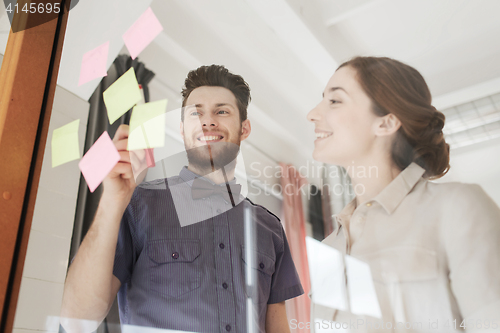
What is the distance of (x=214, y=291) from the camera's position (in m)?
0.82

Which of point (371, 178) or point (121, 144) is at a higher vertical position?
point (121, 144)

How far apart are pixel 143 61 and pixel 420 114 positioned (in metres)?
0.75

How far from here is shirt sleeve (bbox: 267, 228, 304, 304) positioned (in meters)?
0.74

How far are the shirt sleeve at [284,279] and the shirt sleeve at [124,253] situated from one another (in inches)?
13.7

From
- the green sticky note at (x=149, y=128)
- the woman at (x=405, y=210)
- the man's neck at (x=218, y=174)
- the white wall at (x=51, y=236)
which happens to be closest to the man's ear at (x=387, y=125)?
the woman at (x=405, y=210)

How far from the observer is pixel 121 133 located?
3.44 feet

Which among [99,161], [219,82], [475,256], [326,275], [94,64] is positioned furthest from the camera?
[94,64]

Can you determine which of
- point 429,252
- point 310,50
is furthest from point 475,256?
point 310,50

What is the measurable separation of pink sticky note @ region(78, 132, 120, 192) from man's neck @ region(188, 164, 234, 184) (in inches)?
9.5

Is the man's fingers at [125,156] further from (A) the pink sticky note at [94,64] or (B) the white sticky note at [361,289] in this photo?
(B) the white sticky note at [361,289]

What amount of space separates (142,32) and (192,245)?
0.64 metres

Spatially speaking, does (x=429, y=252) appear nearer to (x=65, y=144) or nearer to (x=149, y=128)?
(x=149, y=128)

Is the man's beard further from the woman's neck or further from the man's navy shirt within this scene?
the woman's neck

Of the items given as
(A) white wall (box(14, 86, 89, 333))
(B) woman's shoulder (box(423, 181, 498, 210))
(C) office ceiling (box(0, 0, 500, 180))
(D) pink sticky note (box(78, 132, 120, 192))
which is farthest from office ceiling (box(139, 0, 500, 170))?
(A) white wall (box(14, 86, 89, 333))
